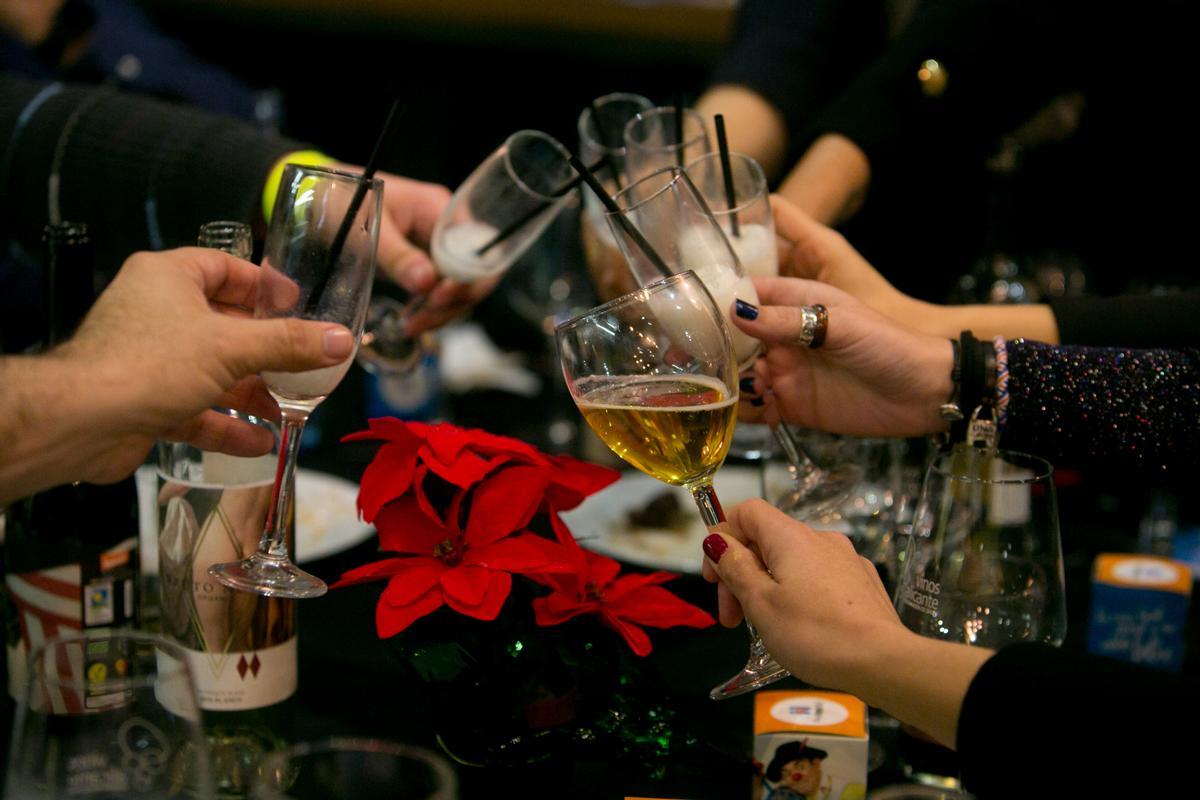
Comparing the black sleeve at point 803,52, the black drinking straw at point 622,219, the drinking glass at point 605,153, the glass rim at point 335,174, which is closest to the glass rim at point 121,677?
the glass rim at point 335,174

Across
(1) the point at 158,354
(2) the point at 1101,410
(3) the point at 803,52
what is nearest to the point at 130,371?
(1) the point at 158,354

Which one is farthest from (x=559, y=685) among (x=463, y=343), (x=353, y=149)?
(x=353, y=149)

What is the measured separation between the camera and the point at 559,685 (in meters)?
0.87

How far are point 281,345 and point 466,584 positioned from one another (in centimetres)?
22

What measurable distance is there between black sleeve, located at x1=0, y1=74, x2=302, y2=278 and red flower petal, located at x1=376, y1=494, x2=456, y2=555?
791 millimetres

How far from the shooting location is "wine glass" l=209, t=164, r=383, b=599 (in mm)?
906

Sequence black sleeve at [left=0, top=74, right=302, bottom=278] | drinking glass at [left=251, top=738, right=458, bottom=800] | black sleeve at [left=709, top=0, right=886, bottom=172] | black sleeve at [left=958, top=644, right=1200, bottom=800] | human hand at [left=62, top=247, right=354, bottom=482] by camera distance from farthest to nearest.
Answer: black sleeve at [left=709, top=0, right=886, bottom=172] < black sleeve at [left=0, top=74, right=302, bottom=278] < human hand at [left=62, top=247, right=354, bottom=482] < black sleeve at [left=958, top=644, right=1200, bottom=800] < drinking glass at [left=251, top=738, right=458, bottom=800]

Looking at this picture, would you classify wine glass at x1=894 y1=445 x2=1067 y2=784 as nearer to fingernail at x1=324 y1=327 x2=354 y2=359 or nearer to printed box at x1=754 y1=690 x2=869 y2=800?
printed box at x1=754 y1=690 x2=869 y2=800

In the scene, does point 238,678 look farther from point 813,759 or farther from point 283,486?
point 813,759

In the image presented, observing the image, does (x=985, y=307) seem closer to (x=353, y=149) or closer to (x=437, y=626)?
(x=437, y=626)

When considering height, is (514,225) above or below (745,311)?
above

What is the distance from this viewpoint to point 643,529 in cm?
152

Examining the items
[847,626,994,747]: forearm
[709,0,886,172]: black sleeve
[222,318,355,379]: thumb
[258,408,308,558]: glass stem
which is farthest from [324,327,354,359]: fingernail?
[709,0,886,172]: black sleeve

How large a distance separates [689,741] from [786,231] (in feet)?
2.43
